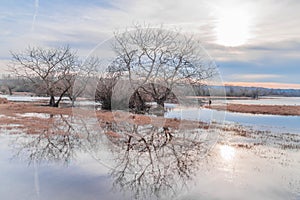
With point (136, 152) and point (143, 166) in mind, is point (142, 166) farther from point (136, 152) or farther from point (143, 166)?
point (136, 152)

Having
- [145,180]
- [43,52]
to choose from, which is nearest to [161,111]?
[145,180]

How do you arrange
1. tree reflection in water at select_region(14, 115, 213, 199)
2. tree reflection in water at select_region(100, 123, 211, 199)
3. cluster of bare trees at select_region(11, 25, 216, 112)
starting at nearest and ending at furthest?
tree reflection in water at select_region(100, 123, 211, 199), tree reflection in water at select_region(14, 115, 213, 199), cluster of bare trees at select_region(11, 25, 216, 112)

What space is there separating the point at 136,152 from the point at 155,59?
8.32 m

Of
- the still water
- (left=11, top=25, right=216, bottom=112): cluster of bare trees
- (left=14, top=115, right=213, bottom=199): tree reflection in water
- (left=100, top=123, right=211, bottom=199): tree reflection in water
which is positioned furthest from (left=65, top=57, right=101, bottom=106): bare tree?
the still water

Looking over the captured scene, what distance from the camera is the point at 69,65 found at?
93.8 feet

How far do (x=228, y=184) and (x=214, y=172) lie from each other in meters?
0.88

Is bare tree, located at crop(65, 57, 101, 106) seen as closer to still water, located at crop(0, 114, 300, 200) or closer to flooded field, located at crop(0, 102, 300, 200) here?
flooded field, located at crop(0, 102, 300, 200)

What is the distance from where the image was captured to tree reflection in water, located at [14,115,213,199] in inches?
231

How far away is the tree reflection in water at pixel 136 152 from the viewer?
586 cm

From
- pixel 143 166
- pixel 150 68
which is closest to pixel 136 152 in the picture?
pixel 143 166

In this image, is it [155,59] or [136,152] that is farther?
[155,59]

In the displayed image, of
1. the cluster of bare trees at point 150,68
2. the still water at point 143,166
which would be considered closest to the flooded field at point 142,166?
the still water at point 143,166

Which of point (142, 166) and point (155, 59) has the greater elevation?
point (155, 59)

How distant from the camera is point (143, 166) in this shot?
7.00 m
